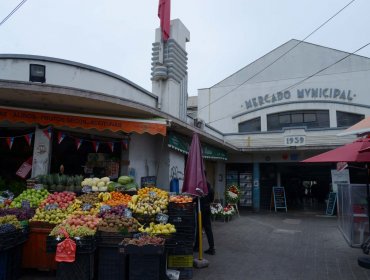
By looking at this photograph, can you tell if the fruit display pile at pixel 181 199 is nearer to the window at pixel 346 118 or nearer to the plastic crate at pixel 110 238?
the plastic crate at pixel 110 238

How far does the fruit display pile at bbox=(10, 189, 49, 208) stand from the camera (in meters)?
6.98

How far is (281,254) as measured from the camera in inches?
321

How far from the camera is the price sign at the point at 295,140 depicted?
57.4ft

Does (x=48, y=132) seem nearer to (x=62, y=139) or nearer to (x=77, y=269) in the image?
(x=62, y=139)

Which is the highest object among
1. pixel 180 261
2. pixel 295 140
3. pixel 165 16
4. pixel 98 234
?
pixel 165 16

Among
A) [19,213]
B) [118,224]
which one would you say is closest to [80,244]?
[118,224]

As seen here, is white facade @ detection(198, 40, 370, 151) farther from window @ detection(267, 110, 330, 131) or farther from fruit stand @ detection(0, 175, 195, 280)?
fruit stand @ detection(0, 175, 195, 280)

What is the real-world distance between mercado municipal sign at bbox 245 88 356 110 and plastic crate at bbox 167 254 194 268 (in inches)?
699

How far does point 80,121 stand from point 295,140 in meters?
12.5

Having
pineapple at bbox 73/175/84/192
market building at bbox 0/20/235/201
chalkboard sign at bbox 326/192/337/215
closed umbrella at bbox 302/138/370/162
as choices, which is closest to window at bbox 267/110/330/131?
chalkboard sign at bbox 326/192/337/215

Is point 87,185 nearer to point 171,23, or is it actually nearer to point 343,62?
point 171,23

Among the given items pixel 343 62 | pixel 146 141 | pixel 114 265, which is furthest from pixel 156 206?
pixel 343 62

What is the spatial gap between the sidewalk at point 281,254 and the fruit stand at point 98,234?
45.7 inches

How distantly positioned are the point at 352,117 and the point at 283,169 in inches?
205
